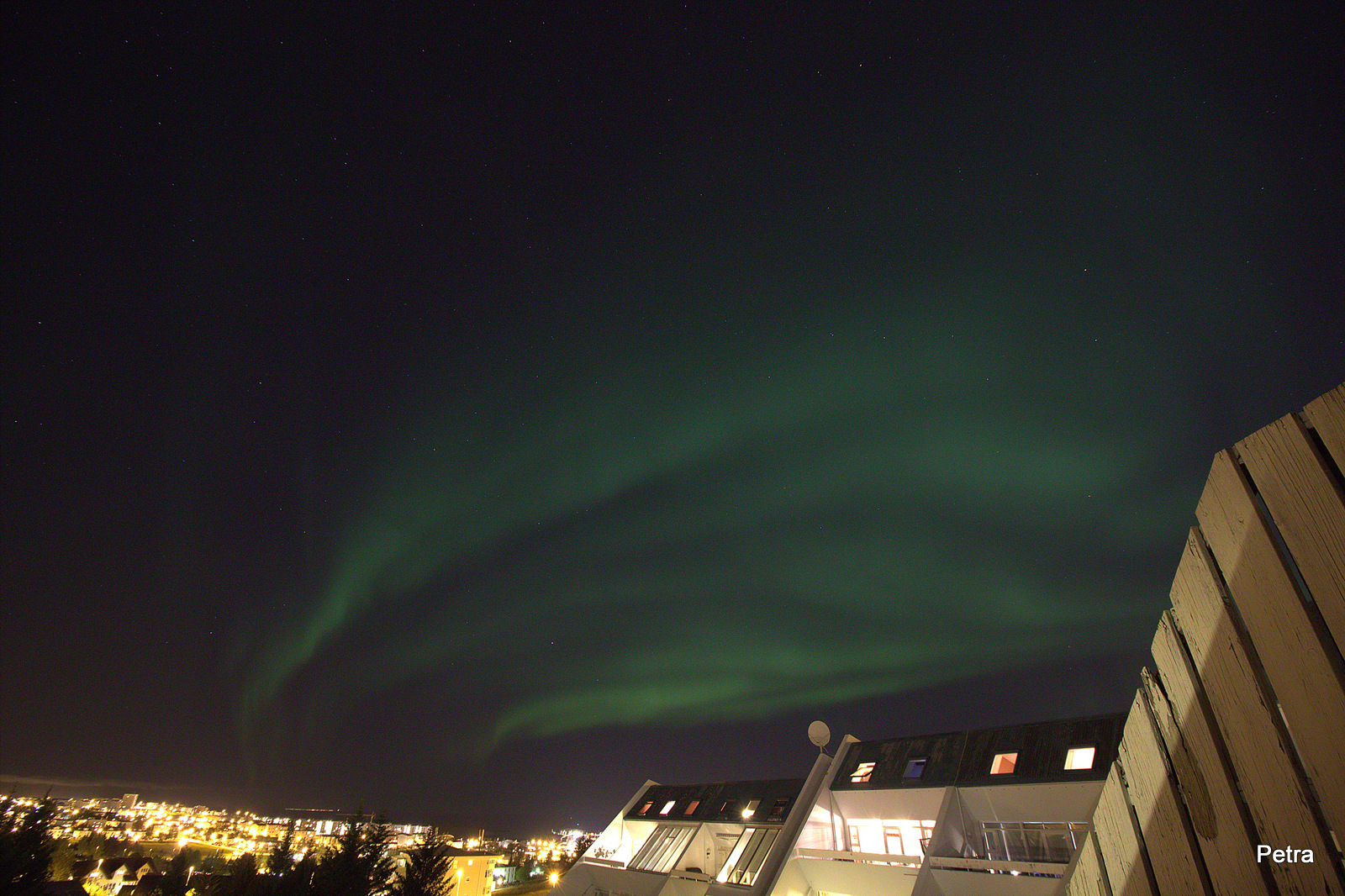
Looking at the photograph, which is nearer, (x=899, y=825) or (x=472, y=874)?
(x=899, y=825)

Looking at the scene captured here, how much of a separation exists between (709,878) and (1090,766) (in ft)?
38.2

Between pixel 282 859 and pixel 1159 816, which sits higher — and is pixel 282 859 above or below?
above

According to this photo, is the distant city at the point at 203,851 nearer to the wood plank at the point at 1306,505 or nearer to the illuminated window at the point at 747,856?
the illuminated window at the point at 747,856

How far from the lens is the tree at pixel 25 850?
68.3 ft

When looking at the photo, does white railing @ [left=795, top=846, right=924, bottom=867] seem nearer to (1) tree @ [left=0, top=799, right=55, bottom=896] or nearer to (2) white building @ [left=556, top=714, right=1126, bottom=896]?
(2) white building @ [left=556, top=714, right=1126, bottom=896]

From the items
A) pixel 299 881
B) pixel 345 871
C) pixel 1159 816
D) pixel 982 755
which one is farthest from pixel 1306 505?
pixel 345 871

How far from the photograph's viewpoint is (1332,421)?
1.65 metres

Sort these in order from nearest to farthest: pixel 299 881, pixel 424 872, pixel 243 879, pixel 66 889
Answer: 1. pixel 299 881
2. pixel 424 872
3. pixel 243 879
4. pixel 66 889


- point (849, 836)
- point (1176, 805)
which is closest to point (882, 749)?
point (849, 836)

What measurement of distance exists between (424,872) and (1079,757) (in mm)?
24998

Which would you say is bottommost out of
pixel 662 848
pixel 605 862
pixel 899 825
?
pixel 605 862

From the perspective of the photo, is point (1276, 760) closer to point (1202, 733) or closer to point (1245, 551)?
point (1202, 733)

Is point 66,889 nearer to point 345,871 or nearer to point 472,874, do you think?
point 345,871

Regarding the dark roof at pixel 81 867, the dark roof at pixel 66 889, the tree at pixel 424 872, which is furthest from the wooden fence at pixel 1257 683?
the dark roof at pixel 81 867
